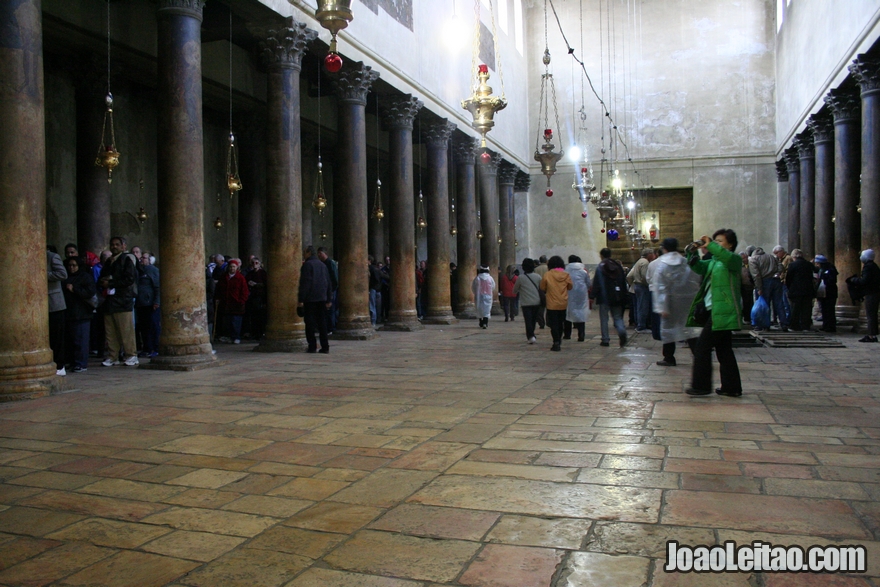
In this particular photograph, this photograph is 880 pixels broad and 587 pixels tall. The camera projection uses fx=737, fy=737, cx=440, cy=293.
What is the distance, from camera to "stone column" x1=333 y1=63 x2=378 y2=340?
44.3ft

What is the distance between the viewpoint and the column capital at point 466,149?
69.4 ft

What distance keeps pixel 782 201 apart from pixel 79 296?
24401 mm

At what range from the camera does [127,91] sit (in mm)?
14594

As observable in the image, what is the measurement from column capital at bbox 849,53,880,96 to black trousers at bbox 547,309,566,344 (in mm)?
8509

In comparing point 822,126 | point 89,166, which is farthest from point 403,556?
point 822,126

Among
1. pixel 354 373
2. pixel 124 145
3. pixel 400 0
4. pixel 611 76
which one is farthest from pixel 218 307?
pixel 611 76

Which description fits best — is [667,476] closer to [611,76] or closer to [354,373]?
[354,373]

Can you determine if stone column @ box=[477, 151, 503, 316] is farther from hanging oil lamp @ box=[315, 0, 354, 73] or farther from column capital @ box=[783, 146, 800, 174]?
hanging oil lamp @ box=[315, 0, 354, 73]

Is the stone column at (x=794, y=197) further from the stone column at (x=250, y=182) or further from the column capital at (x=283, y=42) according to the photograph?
the column capital at (x=283, y=42)

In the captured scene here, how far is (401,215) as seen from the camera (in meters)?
15.8

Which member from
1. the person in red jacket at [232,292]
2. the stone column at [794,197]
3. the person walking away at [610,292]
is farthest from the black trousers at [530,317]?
the stone column at [794,197]

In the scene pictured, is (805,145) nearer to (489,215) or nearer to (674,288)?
(489,215)

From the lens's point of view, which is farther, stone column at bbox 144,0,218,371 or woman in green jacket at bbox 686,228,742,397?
stone column at bbox 144,0,218,371

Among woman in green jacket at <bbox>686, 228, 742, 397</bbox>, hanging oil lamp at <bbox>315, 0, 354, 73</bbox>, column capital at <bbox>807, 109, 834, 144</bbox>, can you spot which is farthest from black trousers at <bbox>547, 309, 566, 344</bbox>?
column capital at <bbox>807, 109, 834, 144</bbox>
